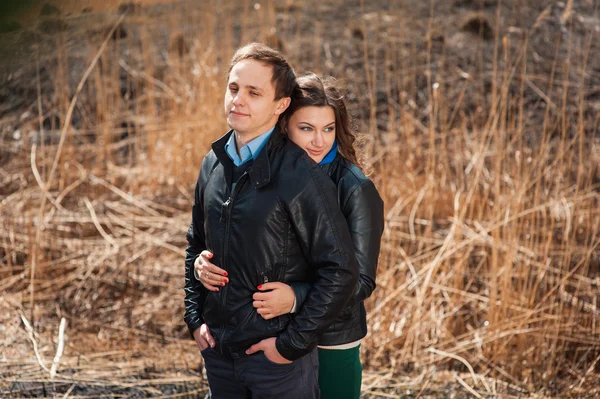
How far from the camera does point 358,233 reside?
202cm

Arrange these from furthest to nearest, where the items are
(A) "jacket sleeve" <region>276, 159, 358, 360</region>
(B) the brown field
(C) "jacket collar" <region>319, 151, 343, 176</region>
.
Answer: (B) the brown field → (C) "jacket collar" <region>319, 151, 343, 176</region> → (A) "jacket sleeve" <region>276, 159, 358, 360</region>

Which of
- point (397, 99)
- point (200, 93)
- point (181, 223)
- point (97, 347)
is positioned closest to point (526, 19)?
point (397, 99)

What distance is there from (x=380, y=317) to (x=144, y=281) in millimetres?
1400

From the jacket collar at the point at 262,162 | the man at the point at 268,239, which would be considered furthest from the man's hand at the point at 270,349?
the jacket collar at the point at 262,162

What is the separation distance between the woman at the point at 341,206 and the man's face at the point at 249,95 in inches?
8.6

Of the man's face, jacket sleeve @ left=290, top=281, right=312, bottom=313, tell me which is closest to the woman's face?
the man's face

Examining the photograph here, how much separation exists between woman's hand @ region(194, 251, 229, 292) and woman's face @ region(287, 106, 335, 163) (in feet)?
1.32

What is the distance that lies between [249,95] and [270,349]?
0.60 m

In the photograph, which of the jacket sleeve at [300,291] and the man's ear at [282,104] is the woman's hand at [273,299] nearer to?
the jacket sleeve at [300,291]

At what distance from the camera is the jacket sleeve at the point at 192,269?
199 cm

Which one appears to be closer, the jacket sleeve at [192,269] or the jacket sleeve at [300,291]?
the jacket sleeve at [300,291]

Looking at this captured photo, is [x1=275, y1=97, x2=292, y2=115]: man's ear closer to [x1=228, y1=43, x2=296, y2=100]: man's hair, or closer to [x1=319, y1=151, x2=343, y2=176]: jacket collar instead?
[x1=228, y1=43, x2=296, y2=100]: man's hair

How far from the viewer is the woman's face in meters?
2.06

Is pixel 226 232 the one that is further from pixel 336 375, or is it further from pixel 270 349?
pixel 336 375
